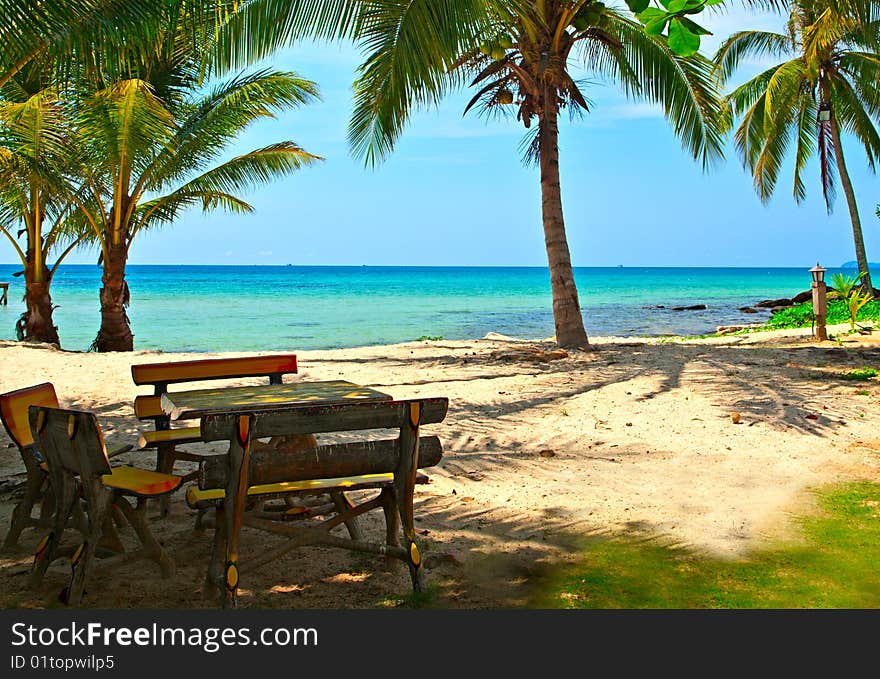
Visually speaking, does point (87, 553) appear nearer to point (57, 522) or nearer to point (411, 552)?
point (57, 522)

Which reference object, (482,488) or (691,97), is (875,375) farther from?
(482,488)

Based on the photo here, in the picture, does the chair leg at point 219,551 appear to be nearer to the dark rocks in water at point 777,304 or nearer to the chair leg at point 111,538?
the chair leg at point 111,538

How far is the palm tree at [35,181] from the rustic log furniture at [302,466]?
8984mm

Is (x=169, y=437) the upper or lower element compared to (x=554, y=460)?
upper

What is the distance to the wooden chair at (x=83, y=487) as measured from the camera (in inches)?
130

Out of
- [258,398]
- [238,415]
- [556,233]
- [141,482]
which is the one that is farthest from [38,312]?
[238,415]

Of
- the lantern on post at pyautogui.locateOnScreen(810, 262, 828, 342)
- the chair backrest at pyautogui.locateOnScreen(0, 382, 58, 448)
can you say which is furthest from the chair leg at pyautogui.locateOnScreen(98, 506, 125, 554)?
the lantern on post at pyautogui.locateOnScreen(810, 262, 828, 342)

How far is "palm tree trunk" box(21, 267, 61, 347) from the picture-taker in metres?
14.7

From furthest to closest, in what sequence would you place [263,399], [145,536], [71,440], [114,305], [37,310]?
[37,310]
[114,305]
[263,399]
[145,536]
[71,440]

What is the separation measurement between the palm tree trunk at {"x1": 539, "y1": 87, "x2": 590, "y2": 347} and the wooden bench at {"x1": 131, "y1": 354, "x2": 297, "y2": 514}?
21.2 feet

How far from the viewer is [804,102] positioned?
21516 millimetres

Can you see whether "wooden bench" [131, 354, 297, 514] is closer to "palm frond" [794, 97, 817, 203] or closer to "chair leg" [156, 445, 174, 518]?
"chair leg" [156, 445, 174, 518]

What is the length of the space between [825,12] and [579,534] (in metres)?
15.6

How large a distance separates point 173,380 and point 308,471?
2101 millimetres
